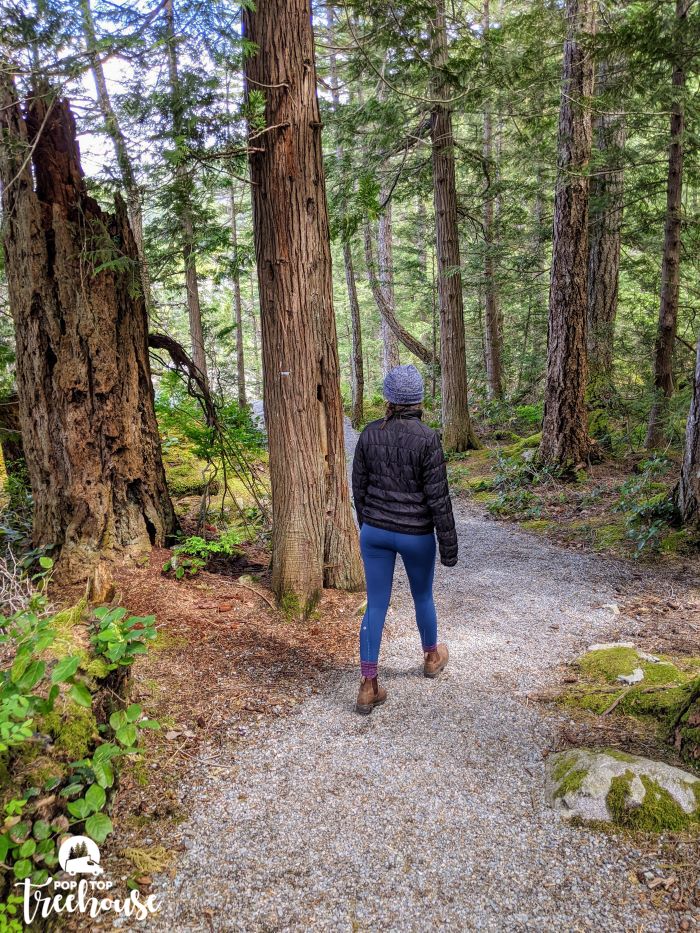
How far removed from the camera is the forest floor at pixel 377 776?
228 centimetres

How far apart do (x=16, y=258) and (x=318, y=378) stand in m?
2.82

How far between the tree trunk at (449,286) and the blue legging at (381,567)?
879 cm

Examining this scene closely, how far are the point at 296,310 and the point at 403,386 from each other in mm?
1765

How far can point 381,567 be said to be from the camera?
3.76 meters

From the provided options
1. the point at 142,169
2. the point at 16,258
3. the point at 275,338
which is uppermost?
the point at 142,169

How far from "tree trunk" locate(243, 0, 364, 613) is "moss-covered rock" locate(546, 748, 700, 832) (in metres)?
2.72

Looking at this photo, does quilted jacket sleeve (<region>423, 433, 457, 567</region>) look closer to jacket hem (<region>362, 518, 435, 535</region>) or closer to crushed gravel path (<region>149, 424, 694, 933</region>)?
jacket hem (<region>362, 518, 435, 535</region>)

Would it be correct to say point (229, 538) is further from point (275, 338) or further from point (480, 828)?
point (480, 828)

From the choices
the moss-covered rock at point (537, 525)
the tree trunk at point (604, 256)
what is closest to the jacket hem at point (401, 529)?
the moss-covered rock at point (537, 525)

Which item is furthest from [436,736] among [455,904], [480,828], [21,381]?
[21,381]

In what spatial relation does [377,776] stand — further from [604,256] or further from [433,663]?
[604,256]

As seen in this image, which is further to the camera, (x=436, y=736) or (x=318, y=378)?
(x=318, y=378)

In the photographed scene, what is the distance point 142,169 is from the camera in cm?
460

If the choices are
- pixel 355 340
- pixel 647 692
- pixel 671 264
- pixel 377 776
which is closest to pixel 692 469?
pixel 647 692
